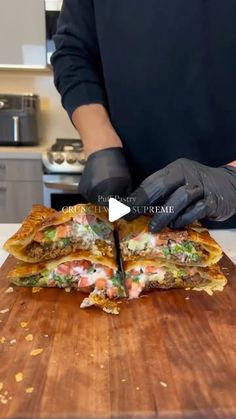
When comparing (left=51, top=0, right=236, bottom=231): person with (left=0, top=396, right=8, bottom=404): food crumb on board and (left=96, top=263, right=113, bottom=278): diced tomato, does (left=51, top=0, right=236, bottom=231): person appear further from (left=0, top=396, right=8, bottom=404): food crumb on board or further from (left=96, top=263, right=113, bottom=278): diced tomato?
(left=0, top=396, right=8, bottom=404): food crumb on board

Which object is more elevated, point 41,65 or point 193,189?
point 41,65

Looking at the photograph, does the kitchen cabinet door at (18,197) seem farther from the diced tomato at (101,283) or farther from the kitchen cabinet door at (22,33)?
the diced tomato at (101,283)

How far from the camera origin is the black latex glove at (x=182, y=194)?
77 centimetres

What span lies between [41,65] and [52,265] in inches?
72.1

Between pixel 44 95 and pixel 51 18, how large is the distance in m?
0.47

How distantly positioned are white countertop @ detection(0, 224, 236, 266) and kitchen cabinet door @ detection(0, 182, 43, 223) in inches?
40.2

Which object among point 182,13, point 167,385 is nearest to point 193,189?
point 167,385

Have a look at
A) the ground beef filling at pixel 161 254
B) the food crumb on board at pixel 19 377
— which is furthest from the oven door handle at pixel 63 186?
the food crumb on board at pixel 19 377

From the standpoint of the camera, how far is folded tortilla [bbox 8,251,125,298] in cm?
81

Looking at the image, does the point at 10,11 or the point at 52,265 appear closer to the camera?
the point at 52,265

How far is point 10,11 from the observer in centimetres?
234

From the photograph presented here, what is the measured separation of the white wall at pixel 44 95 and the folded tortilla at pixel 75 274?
195 cm

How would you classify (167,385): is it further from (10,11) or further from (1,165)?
(10,11)

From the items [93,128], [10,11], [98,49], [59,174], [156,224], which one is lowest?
[59,174]
